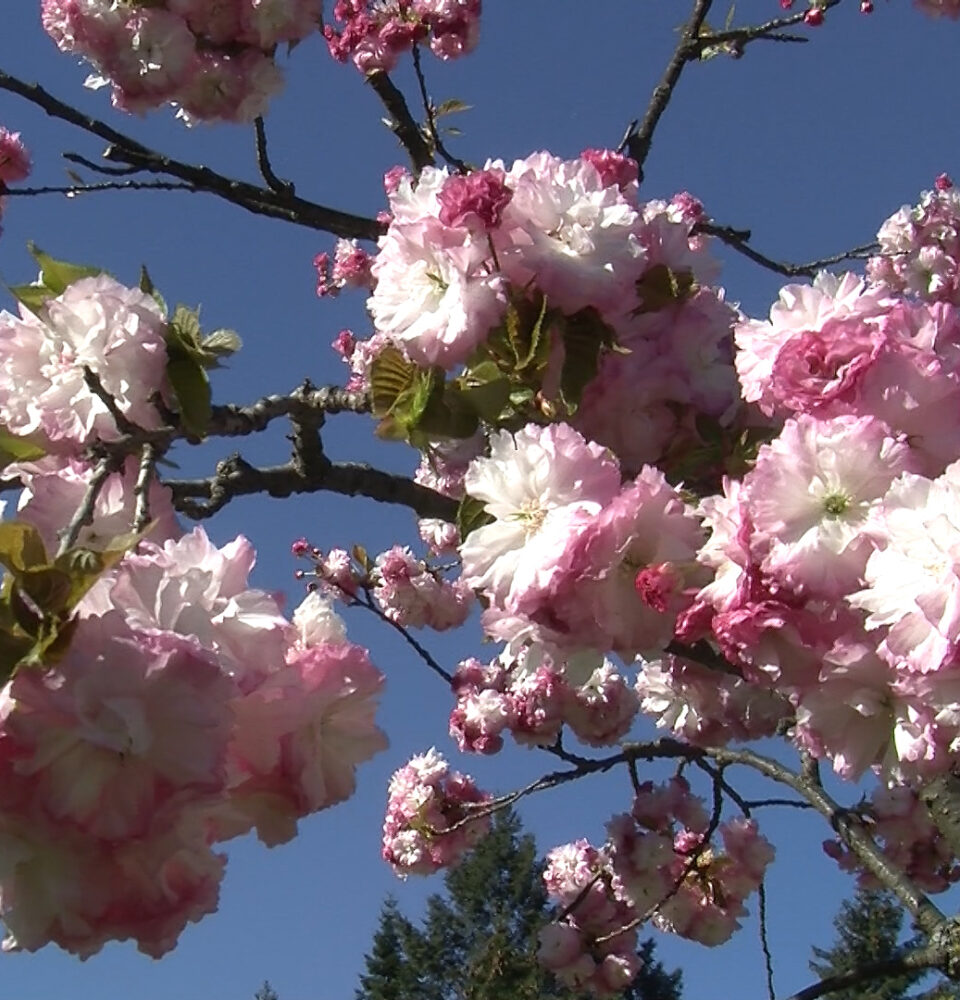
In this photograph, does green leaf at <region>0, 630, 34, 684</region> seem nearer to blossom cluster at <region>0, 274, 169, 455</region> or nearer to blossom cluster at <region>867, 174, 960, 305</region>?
blossom cluster at <region>0, 274, 169, 455</region>

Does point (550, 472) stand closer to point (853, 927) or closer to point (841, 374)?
point (841, 374)

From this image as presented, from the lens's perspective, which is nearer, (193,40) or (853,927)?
(193,40)

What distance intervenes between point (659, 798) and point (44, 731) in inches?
182

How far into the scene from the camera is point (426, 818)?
6.17 m

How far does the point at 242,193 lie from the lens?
345cm

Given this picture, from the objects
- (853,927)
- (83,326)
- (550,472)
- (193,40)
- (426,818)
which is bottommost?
(550,472)

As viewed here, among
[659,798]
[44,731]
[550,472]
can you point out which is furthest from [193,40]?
[659,798]

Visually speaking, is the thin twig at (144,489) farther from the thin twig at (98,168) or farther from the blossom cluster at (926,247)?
the blossom cluster at (926,247)

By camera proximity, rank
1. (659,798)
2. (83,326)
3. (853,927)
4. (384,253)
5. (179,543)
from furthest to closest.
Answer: (853,927)
(659,798)
(384,253)
(83,326)
(179,543)

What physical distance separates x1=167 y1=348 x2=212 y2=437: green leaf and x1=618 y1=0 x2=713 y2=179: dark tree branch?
2495 millimetres

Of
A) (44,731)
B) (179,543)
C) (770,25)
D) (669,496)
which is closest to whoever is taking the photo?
(44,731)

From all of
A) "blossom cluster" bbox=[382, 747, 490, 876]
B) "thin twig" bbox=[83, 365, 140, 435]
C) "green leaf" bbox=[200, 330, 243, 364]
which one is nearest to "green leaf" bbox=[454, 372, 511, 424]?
"green leaf" bbox=[200, 330, 243, 364]

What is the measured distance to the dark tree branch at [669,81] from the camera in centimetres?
392

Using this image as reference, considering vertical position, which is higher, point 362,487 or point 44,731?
point 362,487
